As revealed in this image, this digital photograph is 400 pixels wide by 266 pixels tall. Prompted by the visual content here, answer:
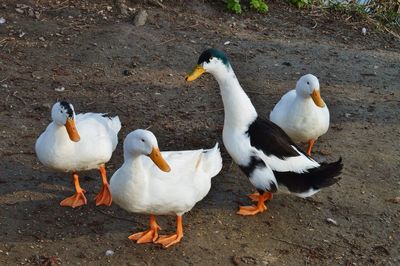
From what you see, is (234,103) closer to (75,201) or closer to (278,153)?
(278,153)

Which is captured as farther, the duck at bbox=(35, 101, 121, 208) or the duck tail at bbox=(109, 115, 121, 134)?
the duck tail at bbox=(109, 115, 121, 134)

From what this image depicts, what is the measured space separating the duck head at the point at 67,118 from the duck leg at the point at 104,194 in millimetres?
422

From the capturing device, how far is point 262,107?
6340mm

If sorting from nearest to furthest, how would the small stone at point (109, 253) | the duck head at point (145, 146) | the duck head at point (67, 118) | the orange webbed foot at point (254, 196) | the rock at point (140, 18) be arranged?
the duck head at point (145, 146), the small stone at point (109, 253), the duck head at point (67, 118), the orange webbed foot at point (254, 196), the rock at point (140, 18)

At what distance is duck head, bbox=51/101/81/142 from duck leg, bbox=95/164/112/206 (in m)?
0.42

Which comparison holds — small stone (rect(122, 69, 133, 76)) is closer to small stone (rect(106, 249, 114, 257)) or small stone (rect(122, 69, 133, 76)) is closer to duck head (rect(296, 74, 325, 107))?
duck head (rect(296, 74, 325, 107))

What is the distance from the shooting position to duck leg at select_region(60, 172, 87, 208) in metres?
4.62

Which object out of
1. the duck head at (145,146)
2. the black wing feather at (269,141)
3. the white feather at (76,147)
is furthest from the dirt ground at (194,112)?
the duck head at (145,146)

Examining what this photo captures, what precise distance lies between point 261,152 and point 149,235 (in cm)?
103

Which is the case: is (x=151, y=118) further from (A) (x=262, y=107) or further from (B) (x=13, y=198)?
(B) (x=13, y=198)

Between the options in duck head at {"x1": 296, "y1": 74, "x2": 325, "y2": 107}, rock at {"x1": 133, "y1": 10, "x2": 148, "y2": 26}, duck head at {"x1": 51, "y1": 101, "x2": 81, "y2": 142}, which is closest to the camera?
duck head at {"x1": 51, "y1": 101, "x2": 81, "y2": 142}

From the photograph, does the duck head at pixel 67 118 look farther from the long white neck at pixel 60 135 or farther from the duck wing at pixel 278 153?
the duck wing at pixel 278 153

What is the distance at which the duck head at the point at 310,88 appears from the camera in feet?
16.6

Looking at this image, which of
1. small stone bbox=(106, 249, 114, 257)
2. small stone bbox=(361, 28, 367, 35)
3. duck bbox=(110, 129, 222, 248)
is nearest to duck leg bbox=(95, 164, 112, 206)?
duck bbox=(110, 129, 222, 248)
